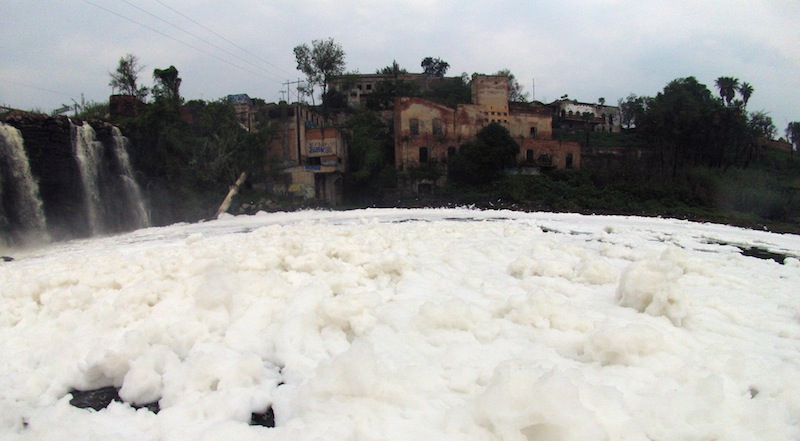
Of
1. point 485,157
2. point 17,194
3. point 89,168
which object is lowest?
point 17,194

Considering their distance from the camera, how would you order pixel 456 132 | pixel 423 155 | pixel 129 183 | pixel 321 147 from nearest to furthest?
1. pixel 129 183
2. pixel 321 147
3. pixel 423 155
4. pixel 456 132

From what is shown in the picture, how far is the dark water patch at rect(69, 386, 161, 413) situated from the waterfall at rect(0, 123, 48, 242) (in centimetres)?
1435

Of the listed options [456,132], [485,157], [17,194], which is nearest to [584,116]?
[456,132]

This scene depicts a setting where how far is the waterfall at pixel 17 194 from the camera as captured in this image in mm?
13367

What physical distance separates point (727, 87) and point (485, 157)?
25753mm

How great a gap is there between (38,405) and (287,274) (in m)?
1.69

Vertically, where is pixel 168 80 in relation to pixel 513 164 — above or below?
above

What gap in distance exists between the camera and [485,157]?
22.8 meters

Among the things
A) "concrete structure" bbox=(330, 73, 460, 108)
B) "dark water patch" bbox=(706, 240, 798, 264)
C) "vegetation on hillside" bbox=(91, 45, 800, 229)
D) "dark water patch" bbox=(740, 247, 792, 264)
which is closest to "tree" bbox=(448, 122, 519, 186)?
"vegetation on hillside" bbox=(91, 45, 800, 229)

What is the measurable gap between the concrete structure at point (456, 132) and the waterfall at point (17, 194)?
1436 cm

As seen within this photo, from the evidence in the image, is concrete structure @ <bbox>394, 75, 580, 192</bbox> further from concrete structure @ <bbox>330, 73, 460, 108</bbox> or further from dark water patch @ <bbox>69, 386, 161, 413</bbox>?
dark water patch @ <bbox>69, 386, 161, 413</bbox>

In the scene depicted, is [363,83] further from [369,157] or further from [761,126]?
[761,126]

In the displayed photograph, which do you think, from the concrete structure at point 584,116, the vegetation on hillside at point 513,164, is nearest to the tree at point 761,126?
the vegetation on hillside at point 513,164

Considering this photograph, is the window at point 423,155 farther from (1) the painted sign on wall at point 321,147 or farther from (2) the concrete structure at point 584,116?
(2) the concrete structure at point 584,116
